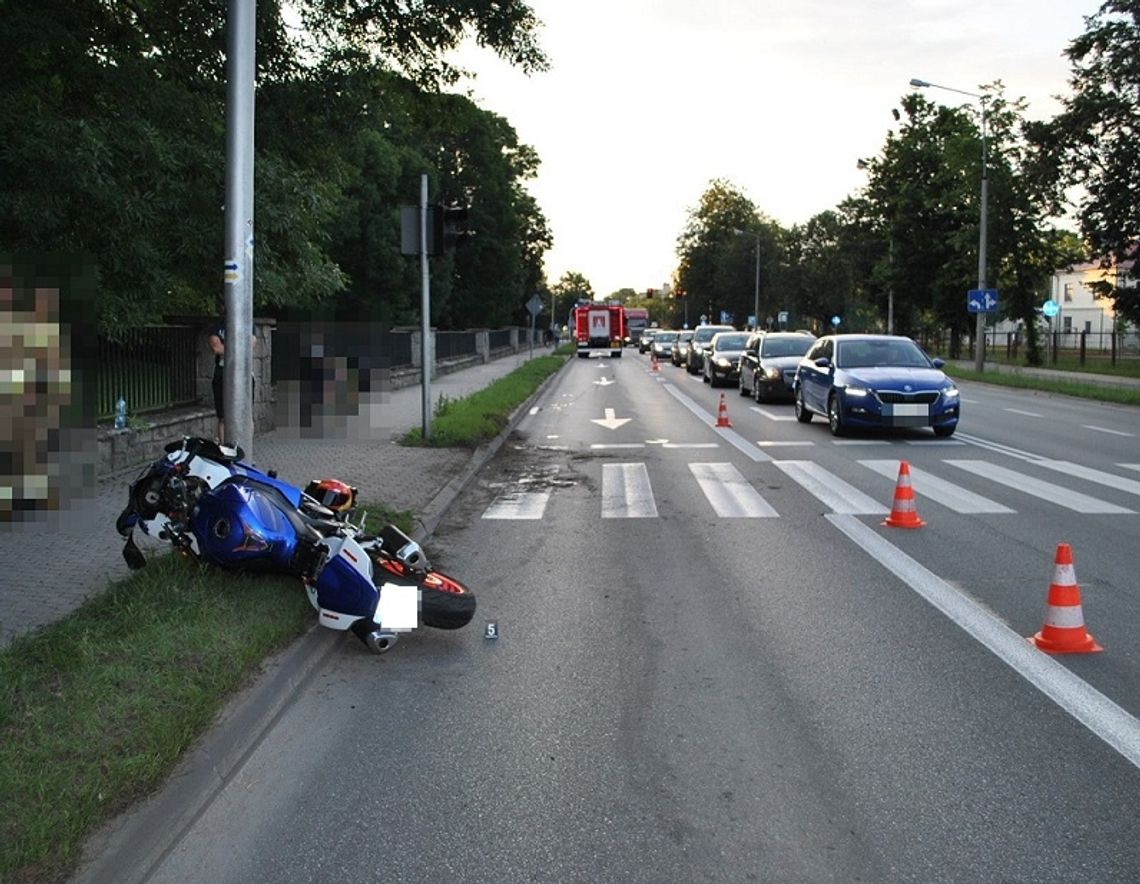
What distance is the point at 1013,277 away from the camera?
4550cm

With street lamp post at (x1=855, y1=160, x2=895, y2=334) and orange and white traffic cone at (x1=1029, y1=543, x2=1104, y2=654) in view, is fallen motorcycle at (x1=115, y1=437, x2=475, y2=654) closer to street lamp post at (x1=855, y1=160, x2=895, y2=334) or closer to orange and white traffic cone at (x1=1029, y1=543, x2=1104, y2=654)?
orange and white traffic cone at (x1=1029, y1=543, x2=1104, y2=654)

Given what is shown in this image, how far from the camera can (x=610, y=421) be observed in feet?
71.1

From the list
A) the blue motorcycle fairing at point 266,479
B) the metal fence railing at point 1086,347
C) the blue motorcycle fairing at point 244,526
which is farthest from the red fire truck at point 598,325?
the blue motorcycle fairing at point 244,526

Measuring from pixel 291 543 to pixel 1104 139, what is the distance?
108 feet

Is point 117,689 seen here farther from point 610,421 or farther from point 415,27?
point 610,421

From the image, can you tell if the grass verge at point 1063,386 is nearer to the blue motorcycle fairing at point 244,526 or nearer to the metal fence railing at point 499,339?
the blue motorcycle fairing at point 244,526

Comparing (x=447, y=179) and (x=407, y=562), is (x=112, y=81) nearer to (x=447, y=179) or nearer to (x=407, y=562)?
(x=407, y=562)

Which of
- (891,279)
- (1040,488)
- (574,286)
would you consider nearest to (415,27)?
(1040,488)

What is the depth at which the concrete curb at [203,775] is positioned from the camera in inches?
139

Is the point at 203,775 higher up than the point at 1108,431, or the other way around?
the point at 1108,431

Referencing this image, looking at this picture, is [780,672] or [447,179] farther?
[447,179]

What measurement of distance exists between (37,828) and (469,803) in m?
1.43

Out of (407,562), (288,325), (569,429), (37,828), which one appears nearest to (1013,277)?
(569,429)

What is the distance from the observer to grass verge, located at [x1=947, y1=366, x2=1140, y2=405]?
84.5ft
